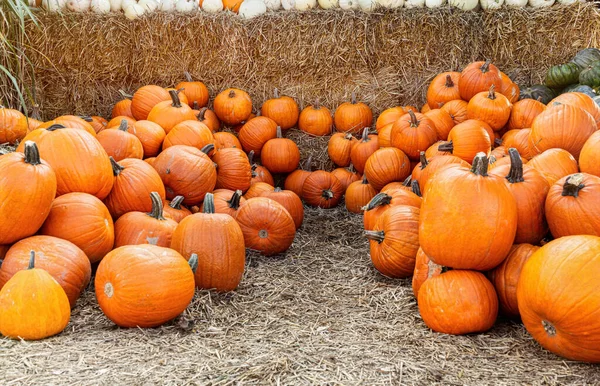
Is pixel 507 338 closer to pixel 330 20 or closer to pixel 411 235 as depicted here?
pixel 411 235

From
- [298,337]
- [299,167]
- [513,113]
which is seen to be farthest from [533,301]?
[299,167]

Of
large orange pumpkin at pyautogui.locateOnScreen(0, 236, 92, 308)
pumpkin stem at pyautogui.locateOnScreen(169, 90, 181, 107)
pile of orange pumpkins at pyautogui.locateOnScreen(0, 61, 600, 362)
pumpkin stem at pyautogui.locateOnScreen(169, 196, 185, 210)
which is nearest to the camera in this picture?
pile of orange pumpkins at pyautogui.locateOnScreen(0, 61, 600, 362)

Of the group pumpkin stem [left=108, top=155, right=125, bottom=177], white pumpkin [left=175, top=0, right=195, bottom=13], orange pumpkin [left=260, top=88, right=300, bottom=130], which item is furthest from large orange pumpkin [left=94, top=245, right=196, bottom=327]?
white pumpkin [left=175, top=0, right=195, bottom=13]

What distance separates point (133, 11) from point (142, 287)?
428cm

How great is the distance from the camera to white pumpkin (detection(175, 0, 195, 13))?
243 inches

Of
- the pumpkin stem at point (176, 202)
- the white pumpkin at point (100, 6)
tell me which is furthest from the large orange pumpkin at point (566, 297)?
the white pumpkin at point (100, 6)

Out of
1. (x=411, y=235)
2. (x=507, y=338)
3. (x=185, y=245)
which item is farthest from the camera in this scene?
(x=411, y=235)

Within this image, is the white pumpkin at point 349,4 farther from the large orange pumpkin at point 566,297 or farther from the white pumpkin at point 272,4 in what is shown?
the large orange pumpkin at point 566,297

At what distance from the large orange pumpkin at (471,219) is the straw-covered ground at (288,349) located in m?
0.36

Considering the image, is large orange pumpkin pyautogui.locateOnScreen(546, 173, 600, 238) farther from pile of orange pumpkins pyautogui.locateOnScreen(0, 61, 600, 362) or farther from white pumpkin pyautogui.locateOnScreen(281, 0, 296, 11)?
white pumpkin pyautogui.locateOnScreen(281, 0, 296, 11)

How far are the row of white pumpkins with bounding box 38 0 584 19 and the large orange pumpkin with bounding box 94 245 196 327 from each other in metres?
4.00

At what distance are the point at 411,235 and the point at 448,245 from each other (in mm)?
633

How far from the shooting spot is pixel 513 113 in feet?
16.2

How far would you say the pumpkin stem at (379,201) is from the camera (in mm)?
3735
